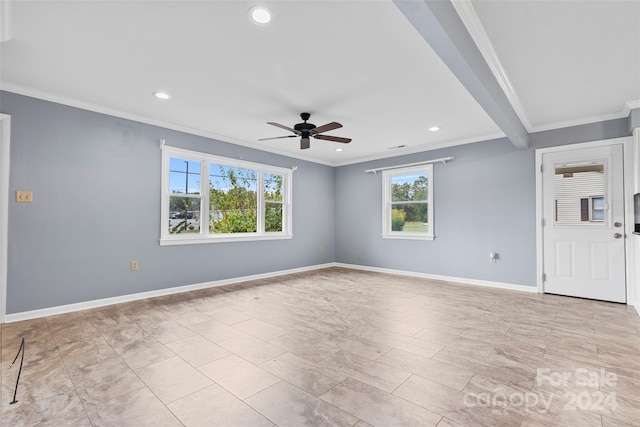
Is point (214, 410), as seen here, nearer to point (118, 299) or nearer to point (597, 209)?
point (118, 299)

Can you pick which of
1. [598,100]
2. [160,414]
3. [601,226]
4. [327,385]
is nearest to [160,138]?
→ [160,414]

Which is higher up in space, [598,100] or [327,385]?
[598,100]

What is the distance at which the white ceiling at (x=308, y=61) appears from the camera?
2.08 metres

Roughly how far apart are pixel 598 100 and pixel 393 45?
2.93 meters

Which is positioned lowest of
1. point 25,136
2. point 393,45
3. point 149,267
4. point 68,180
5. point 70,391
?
point 70,391

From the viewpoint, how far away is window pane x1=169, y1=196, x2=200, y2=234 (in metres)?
4.48

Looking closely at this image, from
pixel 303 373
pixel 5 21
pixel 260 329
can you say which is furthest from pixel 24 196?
pixel 303 373

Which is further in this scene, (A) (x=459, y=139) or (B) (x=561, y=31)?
(A) (x=459, y=139)

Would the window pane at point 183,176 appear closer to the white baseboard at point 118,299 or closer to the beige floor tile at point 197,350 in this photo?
the white baseboard at point 118,299

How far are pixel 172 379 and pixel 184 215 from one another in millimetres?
3048

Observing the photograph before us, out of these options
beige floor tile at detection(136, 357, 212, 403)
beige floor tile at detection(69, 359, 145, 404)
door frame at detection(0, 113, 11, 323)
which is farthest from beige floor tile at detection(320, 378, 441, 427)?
door frame at detection(0, 113, 11, 323)

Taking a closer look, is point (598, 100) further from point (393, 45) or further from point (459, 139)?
point (393, 45)

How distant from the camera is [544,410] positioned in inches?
65.5

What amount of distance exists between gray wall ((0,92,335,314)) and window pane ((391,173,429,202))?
360cm
